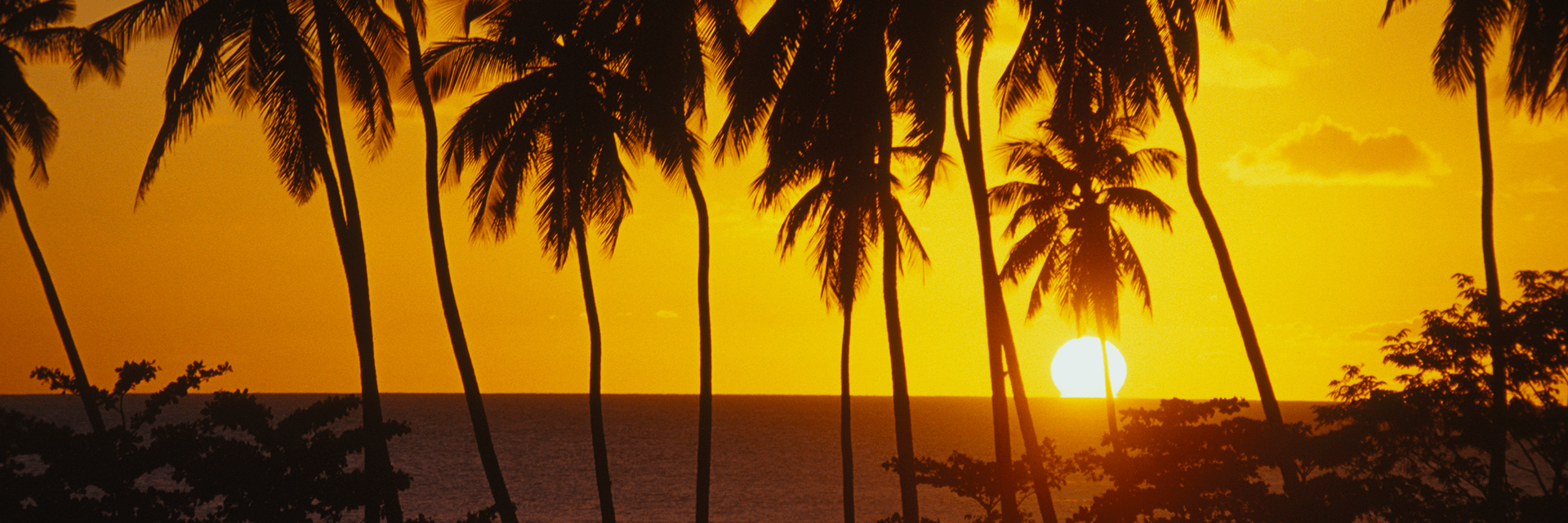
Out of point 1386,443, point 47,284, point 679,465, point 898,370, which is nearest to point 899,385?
point 898,370

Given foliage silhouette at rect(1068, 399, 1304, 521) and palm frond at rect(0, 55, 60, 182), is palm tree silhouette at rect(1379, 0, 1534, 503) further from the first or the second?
palm frond at rect(0, 55, 60, 182)

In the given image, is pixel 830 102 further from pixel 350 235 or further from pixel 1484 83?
pixel 1484 83

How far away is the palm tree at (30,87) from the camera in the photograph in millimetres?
21547

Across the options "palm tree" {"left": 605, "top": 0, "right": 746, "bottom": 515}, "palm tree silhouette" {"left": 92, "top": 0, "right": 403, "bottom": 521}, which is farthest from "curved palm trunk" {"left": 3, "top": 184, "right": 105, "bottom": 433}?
"palm tree" {"left": 605, "top": 0, "right": 746, "bottom": 515}

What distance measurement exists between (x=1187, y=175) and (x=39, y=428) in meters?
15.6

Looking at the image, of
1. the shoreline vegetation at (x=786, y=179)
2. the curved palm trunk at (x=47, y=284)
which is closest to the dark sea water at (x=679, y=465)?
the curved palm trunk at (x=47, y=284)

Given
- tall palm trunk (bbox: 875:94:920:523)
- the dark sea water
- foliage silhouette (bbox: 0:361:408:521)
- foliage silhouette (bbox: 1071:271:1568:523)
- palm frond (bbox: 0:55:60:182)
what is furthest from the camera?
the dark sea water

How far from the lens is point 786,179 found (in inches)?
609

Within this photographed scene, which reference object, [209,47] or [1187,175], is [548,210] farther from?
[1187,175]

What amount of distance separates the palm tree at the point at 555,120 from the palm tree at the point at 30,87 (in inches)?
382

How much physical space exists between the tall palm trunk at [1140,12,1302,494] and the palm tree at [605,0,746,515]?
23.9ft

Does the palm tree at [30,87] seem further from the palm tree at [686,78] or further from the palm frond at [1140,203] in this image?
the palm frond at [1140,203]

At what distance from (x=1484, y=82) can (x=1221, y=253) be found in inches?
245

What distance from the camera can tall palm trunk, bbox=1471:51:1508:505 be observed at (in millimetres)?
13992
